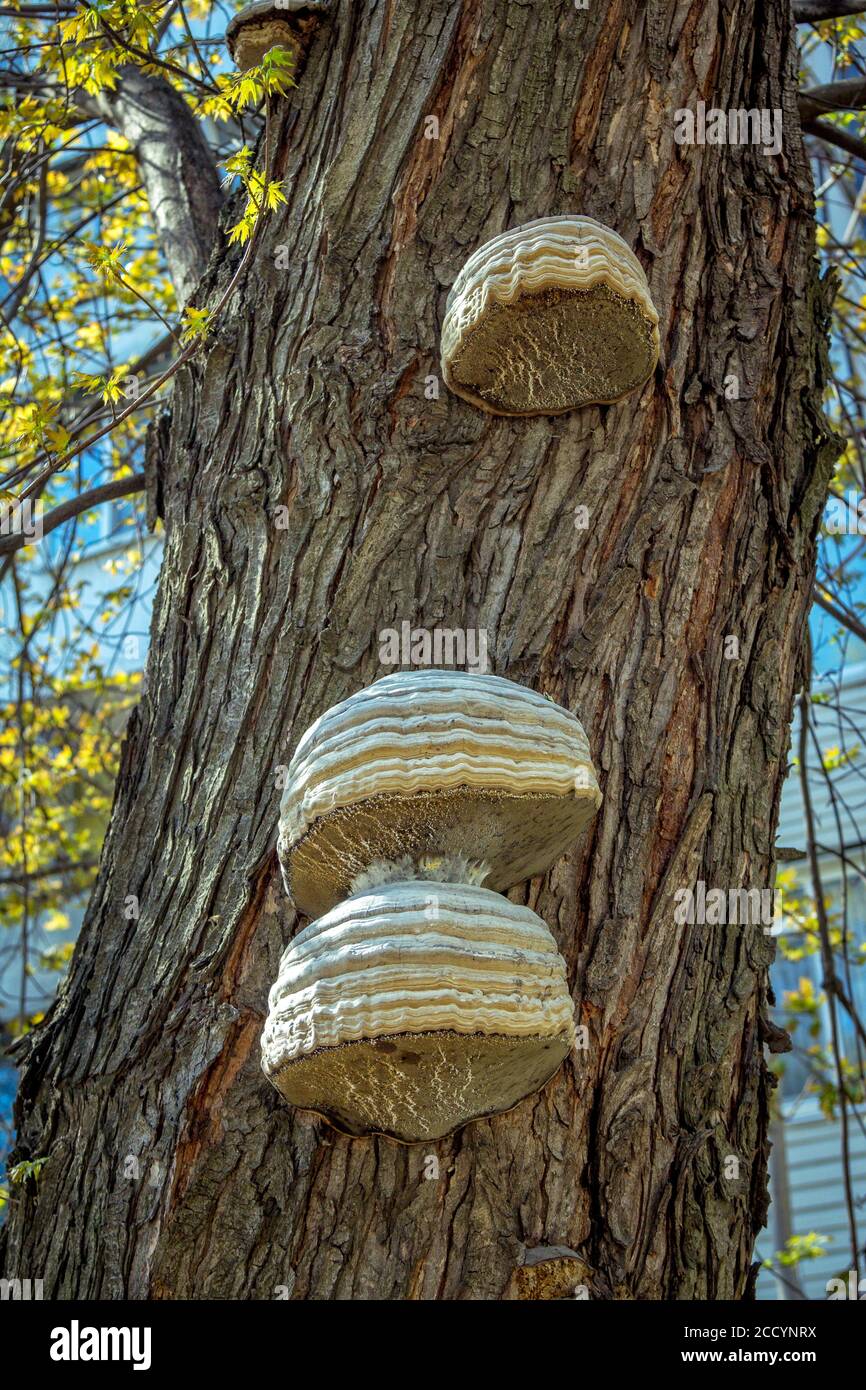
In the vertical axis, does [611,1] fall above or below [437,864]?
above

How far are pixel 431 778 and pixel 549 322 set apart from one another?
0.98m

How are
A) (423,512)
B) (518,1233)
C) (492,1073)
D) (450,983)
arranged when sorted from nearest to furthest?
(450,983) < (492,1073) < (518,1233) < (423,512)

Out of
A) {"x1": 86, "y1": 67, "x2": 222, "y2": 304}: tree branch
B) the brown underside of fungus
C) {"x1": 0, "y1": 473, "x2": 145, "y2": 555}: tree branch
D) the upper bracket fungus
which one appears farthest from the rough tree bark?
{"x1": 86, "y1": 67, "x2": 222, "y2": 304}: tree branch

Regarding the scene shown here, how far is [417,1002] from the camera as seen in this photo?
1.83 metres

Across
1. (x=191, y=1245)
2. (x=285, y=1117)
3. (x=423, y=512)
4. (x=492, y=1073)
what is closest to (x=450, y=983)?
(x=492, y=1073)

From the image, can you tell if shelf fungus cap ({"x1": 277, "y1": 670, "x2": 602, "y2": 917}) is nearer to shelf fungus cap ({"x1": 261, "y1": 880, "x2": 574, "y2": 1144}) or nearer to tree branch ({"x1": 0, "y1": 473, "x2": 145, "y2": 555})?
shelf fungus cap ({"x1": 261, "y1": 880, "x2": 574, "y2": 1144})

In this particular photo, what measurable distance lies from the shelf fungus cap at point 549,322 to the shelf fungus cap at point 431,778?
759 mm

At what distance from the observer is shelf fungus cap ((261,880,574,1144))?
1.85m

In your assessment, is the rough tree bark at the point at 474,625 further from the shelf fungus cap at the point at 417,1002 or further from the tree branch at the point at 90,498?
the tree branch at the point at 90,498

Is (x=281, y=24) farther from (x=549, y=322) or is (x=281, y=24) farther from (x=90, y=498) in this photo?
(x=90, y=498)

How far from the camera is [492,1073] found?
80.3 inches

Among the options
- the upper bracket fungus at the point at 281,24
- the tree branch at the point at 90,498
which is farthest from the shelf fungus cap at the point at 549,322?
the tree branch at the point at 90,498

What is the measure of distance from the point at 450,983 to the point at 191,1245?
2.58 ft

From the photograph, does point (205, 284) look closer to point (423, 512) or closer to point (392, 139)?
point (392, 139)
